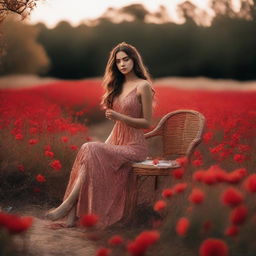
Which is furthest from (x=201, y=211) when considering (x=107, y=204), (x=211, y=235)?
(x=107, y=204)

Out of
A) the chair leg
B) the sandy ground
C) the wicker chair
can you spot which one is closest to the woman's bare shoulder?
the wicker chair

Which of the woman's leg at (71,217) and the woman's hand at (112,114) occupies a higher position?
the woman's hand at (112,114)

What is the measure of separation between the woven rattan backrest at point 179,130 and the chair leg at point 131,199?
561mm

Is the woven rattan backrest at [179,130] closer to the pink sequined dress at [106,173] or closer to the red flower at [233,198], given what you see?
the pink sequined dress at [106,173]

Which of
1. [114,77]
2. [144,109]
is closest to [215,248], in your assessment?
[144,109]

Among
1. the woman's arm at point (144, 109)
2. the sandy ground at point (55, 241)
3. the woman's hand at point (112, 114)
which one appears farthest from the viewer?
the woman's arm at point (144, 109)

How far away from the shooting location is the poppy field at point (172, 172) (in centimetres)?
227

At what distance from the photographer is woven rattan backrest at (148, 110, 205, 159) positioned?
429 centimetres

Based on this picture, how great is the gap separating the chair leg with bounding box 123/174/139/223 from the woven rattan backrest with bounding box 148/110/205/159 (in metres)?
0.56

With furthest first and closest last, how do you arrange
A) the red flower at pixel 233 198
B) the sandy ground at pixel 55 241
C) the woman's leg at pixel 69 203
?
1. the woman's leg at pixel 69 203
2. the sandy ground at pixel 55 241
3. the red flower at pixel 233 198

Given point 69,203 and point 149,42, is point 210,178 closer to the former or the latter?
point 69,203

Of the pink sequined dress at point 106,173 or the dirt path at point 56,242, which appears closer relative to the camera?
the dirt path at point 56,242

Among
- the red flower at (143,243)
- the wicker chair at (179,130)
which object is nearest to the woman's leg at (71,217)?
the wicker chair at (179,130)

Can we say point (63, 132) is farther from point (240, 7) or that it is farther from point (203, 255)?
point (203, 255)
